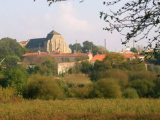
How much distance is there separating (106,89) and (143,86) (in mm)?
3116

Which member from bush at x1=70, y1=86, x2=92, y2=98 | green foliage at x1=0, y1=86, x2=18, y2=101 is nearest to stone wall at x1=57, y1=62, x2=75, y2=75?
bush at x1=70, y1=86, x2=92, y2=98

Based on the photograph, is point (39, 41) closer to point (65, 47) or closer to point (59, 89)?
point (65, 47)

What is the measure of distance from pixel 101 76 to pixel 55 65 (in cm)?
2847

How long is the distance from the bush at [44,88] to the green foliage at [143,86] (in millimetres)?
6786

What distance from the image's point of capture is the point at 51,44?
11019 cm

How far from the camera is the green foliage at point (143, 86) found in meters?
27.3

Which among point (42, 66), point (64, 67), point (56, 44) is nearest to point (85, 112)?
point (42, 66)

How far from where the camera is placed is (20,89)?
32.6 m

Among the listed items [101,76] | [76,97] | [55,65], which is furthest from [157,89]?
[55,65]

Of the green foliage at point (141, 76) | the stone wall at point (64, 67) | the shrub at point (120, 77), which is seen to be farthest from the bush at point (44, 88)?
the stone wall at point (64, 67)

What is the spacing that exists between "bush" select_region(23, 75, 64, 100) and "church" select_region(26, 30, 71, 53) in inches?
3062

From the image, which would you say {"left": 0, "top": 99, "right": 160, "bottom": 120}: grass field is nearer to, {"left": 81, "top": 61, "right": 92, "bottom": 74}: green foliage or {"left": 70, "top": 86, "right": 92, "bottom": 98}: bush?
{"left": 70, "top": 86, "right": 92, "bottom": 98}: bush

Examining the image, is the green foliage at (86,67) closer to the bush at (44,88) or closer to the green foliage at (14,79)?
the green foliage at (14,79)

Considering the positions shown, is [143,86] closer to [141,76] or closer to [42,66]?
[141,76]
